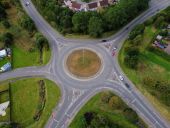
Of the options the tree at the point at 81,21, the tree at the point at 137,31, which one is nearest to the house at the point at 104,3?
the tree at the point at 81,21

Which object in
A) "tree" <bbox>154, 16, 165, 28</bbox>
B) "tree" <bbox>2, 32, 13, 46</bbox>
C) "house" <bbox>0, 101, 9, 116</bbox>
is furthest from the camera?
"tree" <bbox>154, 16, 165, 28</bbox>

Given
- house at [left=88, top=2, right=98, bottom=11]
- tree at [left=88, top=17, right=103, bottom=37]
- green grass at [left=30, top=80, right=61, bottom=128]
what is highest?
house at [left=88, top=2, right=98, bottom=11]

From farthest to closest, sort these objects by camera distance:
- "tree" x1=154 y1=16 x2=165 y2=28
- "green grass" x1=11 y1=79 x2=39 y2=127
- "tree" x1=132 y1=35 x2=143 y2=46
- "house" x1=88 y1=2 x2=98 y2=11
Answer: "house" x1=88 y1=2 x2=98 y2=11 < "tree" x1=154 y1=16 x2=165 y2=28 < "tree" x1=132 y1=35 x2=143 y2=46 < "green grass" x1=11 y1=79 x2=39 y2=127

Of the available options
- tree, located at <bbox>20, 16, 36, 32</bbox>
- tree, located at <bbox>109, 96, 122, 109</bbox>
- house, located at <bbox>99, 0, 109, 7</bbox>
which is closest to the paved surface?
tree, located at <bbox>20, 16, 36, 32</bbox>

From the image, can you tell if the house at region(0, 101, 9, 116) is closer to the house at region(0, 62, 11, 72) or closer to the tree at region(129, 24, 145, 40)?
the house at region(0, 62, 11, 72)

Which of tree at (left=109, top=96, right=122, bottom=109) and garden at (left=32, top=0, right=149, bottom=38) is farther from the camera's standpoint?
garden at (left=32, top=0, right=149, bottom=38)

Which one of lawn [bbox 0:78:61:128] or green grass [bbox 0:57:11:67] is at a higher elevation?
green grass [bbox 0:57:11:67]

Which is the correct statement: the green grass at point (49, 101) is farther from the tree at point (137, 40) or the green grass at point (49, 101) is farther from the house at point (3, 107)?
the tree at point (137, 40)
